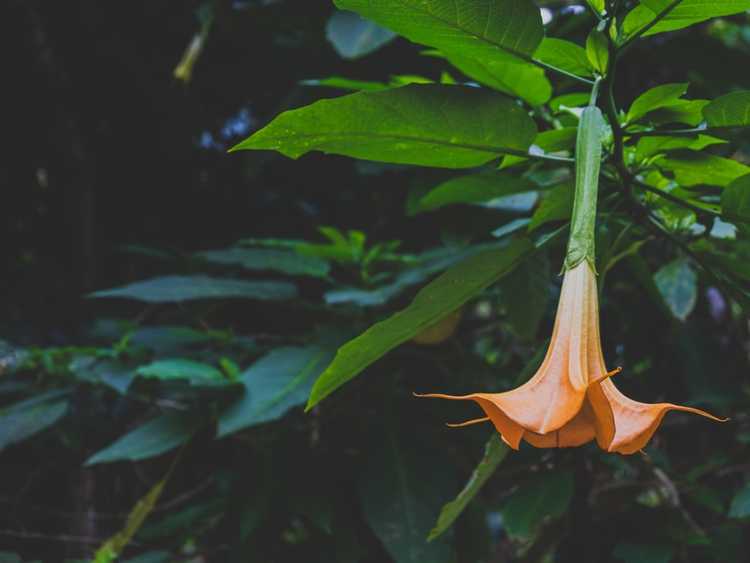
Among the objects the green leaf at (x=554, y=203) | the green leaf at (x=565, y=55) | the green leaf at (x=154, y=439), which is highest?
the green leaf at (x=565, y=55)

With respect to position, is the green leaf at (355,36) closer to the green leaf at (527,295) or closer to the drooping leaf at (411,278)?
the drooping leaf at (411,278)

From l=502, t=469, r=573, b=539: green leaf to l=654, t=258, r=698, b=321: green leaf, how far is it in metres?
0.32

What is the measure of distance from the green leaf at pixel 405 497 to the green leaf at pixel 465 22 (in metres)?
0.77

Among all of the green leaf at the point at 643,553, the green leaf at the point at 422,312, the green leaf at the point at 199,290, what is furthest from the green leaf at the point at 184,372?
the green leaf at the point at 643,553

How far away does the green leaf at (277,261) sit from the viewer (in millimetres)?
1341

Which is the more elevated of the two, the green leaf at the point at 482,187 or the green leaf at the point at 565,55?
the green leaf at the point at 565,55

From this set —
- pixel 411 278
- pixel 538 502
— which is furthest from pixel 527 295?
pixel 538 502

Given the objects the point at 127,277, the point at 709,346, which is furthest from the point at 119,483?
the point at 709,346

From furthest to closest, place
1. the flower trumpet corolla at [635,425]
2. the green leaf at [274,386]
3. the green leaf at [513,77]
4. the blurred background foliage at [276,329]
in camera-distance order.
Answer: the blurred background foliage at [276,329]
the green leaf at [274,386]
the green leaf at [513,77]
the flower trumpet corolla at [635,425]

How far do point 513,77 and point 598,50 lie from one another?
7.7 inches

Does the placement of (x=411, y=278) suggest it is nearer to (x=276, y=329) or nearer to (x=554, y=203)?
(x=554, y=203)

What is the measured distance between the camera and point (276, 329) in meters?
1.84

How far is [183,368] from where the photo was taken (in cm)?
116

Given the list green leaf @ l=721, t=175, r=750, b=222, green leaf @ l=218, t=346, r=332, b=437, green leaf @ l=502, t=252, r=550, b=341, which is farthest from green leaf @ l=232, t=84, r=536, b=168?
green leaf @ l=218, t=346, r=332, b=437
